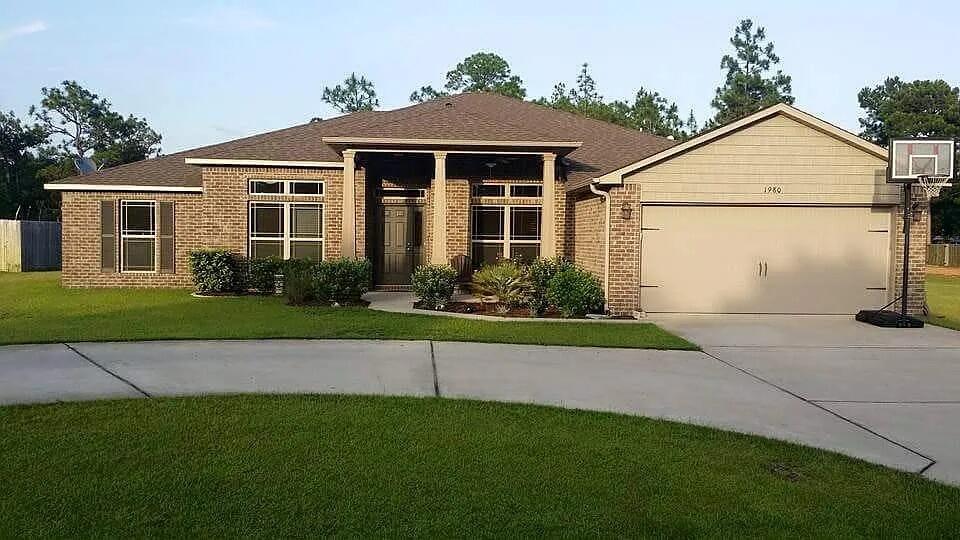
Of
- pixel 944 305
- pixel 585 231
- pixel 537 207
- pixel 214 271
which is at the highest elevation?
pixel 537 207

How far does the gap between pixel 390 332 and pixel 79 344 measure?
406 cm

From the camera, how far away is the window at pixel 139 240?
60.0 ft

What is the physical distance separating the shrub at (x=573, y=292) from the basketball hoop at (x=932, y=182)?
5.77 meters

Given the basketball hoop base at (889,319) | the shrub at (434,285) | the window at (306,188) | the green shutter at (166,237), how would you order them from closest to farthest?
1. the basketball hoop base at (889,319)
2. the shrub at (434,285)
3. the window at (306,188)
4. the green shutter at (166,237)

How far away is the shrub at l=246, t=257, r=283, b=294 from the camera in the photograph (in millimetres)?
16766

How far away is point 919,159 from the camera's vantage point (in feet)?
42.7

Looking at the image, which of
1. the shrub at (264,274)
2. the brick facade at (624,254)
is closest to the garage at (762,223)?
the brick facade at (624,254)

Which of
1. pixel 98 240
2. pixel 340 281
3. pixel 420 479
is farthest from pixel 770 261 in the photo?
pixel 98 240

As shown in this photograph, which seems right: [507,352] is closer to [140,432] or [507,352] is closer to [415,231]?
[140,432]

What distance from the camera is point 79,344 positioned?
32.0ft

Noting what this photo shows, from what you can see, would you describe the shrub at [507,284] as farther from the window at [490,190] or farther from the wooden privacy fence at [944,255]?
the wooden privacy fence at [944,255]

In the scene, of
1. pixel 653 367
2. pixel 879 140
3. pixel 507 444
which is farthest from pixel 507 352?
pixel 879 140

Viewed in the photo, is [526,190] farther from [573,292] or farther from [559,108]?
[559,108]

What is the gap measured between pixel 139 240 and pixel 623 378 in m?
14.1
